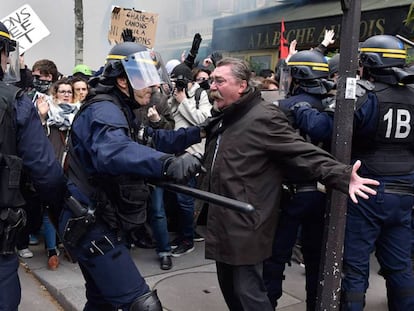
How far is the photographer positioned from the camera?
199 inches

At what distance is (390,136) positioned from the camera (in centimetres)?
316

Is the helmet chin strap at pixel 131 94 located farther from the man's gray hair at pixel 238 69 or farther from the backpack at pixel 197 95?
the backpack at pixel 197 95

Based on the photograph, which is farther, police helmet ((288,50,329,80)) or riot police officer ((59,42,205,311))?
police helmet ((288,50,329,80))

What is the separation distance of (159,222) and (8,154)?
2.32 m

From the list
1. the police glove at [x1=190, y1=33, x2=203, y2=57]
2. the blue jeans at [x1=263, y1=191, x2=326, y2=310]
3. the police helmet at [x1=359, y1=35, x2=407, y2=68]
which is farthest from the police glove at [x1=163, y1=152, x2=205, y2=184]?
the police glove at [x1=190, y1=33, x2=203, y2=57]

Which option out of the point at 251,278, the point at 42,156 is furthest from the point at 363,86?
the point at 42,156

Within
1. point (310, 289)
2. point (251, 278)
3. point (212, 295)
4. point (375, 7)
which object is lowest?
point (212, 295)

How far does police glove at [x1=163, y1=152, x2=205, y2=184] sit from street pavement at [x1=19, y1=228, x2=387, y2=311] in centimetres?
186

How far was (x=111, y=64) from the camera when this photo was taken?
9.45ft

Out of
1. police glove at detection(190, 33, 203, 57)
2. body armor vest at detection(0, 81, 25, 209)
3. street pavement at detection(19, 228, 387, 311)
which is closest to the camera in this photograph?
body armor vest at detection(0, 81, 25, 209)

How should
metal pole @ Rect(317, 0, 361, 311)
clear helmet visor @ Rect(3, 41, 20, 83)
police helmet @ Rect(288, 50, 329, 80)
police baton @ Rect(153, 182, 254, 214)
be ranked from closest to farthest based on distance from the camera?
police baton @ Rect(153, 182, 254, 214)
metal pole @ Rect(317, 0, 361, 311)
clear helmet visor @ Rect(3, 41, 20, 83)
police helmet @ Rect(288, 50, 329, 80)

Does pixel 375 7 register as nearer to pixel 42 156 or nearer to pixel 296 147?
pixel 296 147

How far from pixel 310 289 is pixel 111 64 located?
202 cm

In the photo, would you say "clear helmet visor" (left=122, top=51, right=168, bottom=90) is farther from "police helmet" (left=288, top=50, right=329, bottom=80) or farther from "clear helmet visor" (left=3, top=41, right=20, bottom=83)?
"police helmet" (left=288, top=50, right=329, bottom=80)
